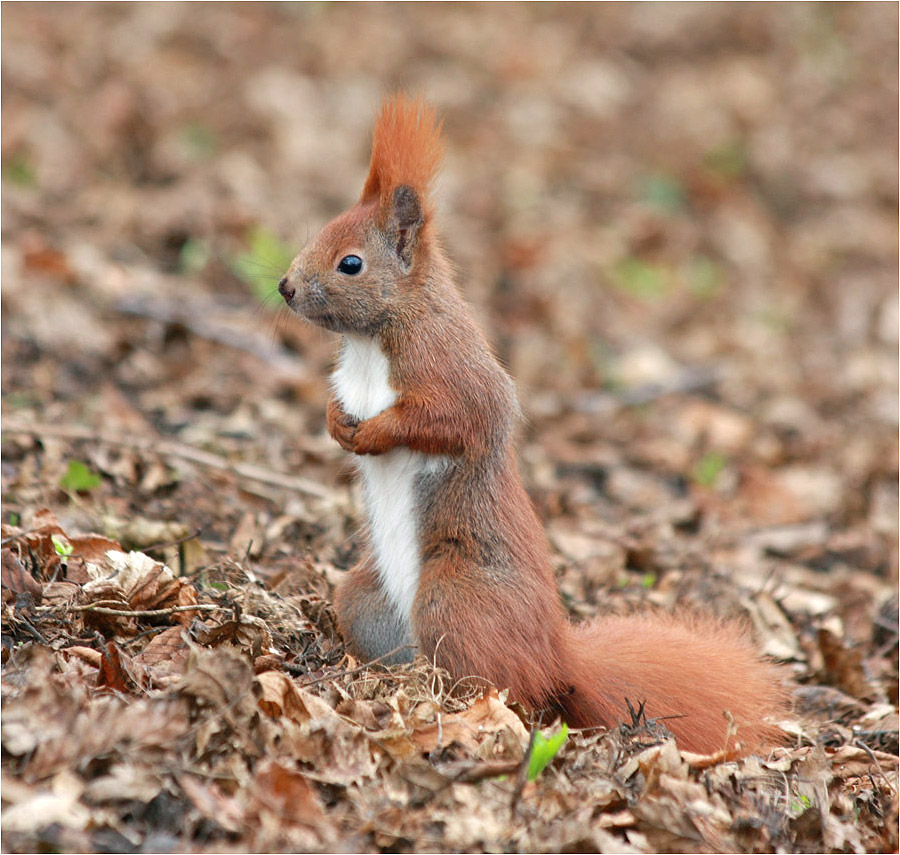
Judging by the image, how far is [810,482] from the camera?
7.12 meters

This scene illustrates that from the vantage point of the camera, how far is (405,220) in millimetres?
3830

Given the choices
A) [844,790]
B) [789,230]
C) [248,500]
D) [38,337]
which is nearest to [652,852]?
[844,790]

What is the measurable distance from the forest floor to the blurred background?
0.12 feet

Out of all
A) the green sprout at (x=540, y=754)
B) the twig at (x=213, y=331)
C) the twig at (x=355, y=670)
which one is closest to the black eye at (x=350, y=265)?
the twig at (x=355, y=670)

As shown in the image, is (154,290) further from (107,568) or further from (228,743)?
(228,743)

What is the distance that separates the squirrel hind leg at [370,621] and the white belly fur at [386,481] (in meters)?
0.05

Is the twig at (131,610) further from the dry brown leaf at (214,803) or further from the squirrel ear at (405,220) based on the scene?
the squirrel ear at (405,220)

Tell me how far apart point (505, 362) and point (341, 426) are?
2.99 m

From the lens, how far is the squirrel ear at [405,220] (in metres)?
3.81

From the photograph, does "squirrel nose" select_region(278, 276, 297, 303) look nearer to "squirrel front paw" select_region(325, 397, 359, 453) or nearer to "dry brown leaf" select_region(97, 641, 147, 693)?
"squirrel front paw" select_region(325, 397, 359, 453)

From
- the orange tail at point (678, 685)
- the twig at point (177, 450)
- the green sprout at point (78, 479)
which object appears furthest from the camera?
Result: the twig at point (177, 450)

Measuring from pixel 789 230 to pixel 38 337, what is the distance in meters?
7.40

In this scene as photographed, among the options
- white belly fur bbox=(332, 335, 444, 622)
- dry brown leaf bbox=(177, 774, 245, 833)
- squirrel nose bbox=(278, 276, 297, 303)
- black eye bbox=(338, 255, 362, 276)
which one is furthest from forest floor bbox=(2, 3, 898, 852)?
black eye bbox=(338, 255, 362, 276)

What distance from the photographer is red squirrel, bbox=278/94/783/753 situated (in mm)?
3494
